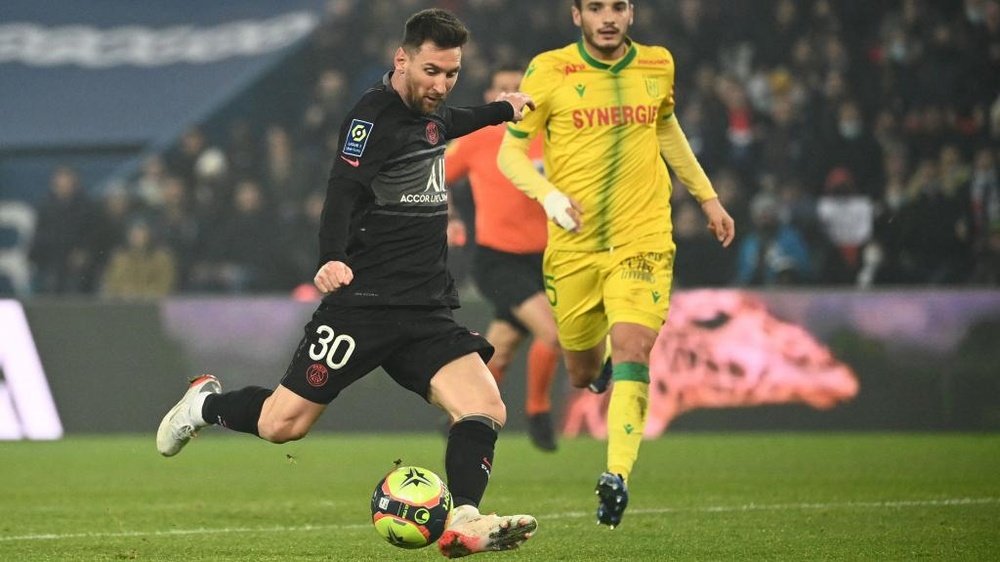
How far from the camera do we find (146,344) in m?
12.9

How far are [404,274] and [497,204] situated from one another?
433cm

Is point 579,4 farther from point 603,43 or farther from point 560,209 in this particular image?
point 560,209

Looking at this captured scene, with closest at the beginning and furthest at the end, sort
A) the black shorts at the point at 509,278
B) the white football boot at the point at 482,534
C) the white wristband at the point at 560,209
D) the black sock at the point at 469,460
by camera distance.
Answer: the white football boot at the point at 482,534 < the black sock at the point at 469,460 < the white wristband at the point at 560,209 < the black shorts at the point at 509,278

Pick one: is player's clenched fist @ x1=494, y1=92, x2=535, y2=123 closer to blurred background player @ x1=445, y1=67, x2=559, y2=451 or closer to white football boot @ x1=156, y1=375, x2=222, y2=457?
white football boot @ x1=156, y1=375, x2=222, y2=457

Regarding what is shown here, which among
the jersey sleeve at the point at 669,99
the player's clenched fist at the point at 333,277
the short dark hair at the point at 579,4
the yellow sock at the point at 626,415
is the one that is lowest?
the yellow sock at the point at 626,415

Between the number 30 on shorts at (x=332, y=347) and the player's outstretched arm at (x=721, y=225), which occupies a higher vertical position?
the player's outstretched arm at (x=721, y=225)

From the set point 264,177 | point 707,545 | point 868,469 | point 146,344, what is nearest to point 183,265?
point 264,177

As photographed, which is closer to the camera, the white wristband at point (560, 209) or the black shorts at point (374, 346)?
the black shorts at point (374, 346)

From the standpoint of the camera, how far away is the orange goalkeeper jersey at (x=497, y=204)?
33.3ft

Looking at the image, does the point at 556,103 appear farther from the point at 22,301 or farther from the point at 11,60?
the point at 11,60

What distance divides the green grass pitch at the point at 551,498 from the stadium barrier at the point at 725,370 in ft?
0.68

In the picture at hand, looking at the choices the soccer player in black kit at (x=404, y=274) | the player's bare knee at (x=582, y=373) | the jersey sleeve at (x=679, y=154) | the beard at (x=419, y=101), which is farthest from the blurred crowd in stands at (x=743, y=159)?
the beard at (x=419, y=101)

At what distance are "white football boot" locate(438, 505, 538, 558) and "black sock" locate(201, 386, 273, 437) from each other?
1.21 metres

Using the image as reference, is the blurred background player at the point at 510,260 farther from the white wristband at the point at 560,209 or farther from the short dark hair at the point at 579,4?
the white wristband at the point at 560,209
